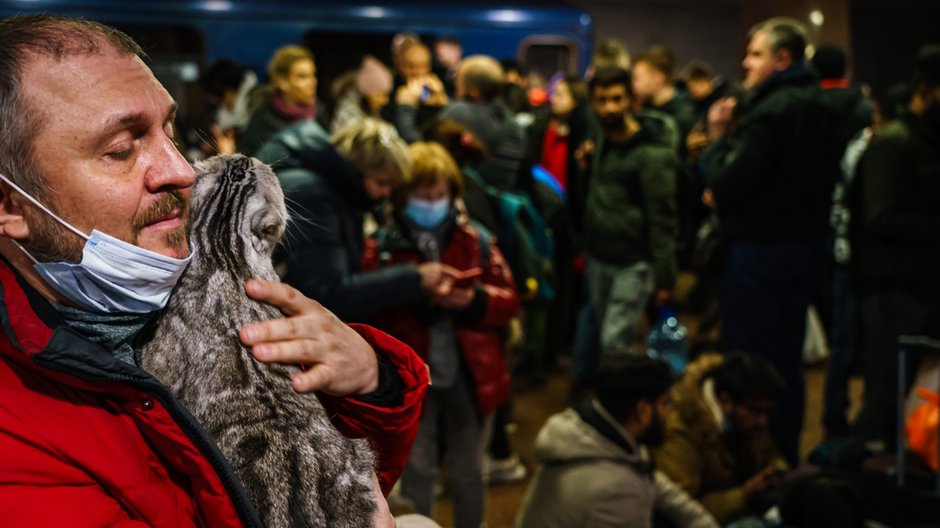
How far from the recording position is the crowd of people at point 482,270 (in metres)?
1.19

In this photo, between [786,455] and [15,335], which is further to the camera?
[786,455]

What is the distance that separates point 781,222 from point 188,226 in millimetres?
3879

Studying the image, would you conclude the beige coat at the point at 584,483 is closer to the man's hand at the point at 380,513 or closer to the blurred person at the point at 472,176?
the blurred person at the point at 472,176

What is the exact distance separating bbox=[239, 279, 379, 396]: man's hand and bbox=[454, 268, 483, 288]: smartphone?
2149mm

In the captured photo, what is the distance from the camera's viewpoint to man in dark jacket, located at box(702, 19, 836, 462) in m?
4.57

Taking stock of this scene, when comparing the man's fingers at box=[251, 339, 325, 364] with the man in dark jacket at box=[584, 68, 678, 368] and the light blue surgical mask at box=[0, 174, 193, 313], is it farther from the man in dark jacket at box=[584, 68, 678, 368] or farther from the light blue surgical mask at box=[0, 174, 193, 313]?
the man in dark jacket at box=[584, 68, 678, 368]

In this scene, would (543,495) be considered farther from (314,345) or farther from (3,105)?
(3,105)

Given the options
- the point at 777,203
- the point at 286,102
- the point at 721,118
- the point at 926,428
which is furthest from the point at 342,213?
the point at 721,118

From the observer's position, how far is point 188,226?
4.41 ft

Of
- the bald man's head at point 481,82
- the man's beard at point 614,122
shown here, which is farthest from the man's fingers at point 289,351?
the bald man's head at point 481,82

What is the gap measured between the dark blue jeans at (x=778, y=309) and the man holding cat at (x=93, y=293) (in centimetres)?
383

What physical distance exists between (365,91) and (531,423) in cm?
275

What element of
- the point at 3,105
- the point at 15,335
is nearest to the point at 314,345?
the point at 15,335

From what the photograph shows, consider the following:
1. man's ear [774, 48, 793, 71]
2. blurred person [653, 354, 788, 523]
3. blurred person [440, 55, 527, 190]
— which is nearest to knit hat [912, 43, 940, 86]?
man's ear [774, 48, 793, 71]
